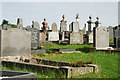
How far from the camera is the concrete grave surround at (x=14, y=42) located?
9548mm

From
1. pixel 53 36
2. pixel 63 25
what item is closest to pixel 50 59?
pixel 53 36

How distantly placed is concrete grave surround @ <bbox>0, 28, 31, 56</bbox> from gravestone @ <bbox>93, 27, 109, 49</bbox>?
5.39m

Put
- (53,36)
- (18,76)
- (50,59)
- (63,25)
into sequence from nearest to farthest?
1. (18,76)
2. (50,59)
3. (53,36)
4. (63,25)

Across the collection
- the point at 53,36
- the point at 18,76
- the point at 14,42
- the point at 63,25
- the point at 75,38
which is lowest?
the point at 18,76

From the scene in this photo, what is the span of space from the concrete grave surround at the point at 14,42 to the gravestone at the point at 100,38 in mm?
5388

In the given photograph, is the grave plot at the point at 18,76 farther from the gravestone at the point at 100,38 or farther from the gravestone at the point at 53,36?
the gravestone at the point at 53,36

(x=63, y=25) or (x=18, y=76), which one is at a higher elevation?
(x=63, y=25)

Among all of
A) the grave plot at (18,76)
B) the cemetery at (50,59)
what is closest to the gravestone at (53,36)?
the cemetery at (50,59)

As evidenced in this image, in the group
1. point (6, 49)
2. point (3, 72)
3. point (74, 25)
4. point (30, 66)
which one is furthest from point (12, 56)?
point (74, 25)

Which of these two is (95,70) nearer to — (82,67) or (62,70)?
(82,67)

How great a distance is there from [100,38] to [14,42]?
21.2 ft

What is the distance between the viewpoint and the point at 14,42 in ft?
32.7

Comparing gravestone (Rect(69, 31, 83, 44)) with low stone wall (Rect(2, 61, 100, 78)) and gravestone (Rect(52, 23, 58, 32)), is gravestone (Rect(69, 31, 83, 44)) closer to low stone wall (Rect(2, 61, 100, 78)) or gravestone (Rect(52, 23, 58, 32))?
gravestone (Rect(52, 23, 58, 32))

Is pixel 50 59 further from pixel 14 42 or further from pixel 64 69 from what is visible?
pixel 64 69
